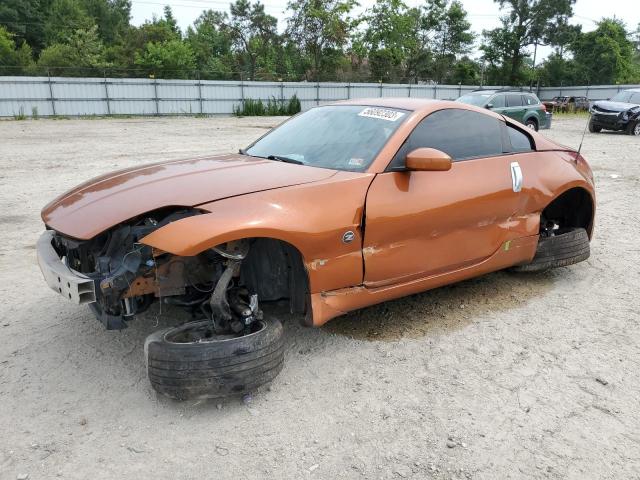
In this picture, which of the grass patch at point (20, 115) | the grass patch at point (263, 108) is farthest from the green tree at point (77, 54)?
the grass patch at point (20, 115)

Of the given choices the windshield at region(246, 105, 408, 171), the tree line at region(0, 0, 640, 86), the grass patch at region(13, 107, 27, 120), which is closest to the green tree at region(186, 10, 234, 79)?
the tree line at region(0, 0, 640, 86)

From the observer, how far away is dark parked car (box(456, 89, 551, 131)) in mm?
16430

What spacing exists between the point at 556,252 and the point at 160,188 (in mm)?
3229

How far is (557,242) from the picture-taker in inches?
177

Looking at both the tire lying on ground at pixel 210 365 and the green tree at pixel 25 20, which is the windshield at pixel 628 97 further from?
the green tree at pixel 25 20

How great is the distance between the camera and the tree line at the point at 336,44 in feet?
156

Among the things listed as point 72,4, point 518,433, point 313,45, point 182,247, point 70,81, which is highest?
point 72,4

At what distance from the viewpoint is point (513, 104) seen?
1719 centimetres

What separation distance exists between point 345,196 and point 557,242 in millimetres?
2304

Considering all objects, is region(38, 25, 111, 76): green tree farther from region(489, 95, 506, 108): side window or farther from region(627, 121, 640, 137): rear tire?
region(627, 121, 640, 137): rear tire

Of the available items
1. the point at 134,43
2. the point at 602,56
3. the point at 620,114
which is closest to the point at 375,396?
the point at 620,114

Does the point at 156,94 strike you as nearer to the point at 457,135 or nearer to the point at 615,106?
the point at 615,106

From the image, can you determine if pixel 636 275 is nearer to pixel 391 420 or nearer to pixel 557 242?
pixel 557 242

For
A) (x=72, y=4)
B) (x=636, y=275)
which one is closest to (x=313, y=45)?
(x=72, y=4)
